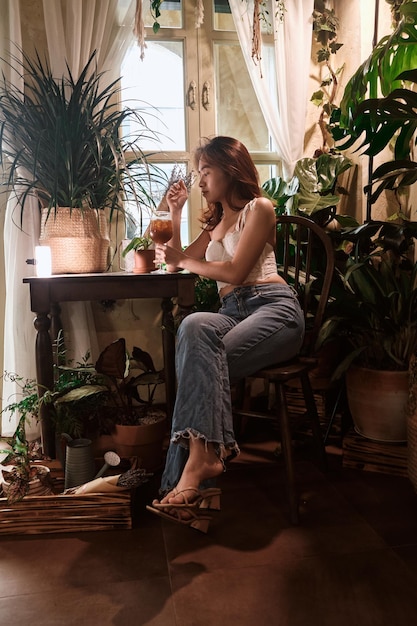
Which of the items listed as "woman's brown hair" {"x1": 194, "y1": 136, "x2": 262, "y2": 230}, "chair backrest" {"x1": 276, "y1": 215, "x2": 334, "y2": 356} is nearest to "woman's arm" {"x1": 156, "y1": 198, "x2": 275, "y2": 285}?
"woman's brown hair" {"x1": 194, "y1": 136, "x2": 262, "y2": 230}

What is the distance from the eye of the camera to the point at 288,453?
1.68 metres

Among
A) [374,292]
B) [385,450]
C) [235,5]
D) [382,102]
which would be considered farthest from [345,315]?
[235,5]

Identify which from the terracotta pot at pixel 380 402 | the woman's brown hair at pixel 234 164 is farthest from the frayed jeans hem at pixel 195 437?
the woman's brown hair at pixel 234 164

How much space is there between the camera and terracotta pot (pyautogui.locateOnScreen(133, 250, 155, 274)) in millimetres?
Result: 2064

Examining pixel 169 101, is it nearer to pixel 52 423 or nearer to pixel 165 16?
pixel 165 16

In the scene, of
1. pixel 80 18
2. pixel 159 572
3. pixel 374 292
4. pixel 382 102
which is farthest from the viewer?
pixel 80 18

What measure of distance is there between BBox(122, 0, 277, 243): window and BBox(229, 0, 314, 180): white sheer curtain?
0.15m

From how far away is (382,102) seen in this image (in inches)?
69.3

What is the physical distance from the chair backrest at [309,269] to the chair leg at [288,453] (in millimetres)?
324

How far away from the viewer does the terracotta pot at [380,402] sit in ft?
6.42

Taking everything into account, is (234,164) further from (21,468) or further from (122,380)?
(21,468)

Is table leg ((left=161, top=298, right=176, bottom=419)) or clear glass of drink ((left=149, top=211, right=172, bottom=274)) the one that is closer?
clear glass of drink ((left=149, top=211, right=172, bottom=274))

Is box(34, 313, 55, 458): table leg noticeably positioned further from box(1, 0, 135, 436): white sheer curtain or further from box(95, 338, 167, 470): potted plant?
box(1, 0, 135, 436): white sheer curtain

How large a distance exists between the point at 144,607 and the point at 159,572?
14cm
